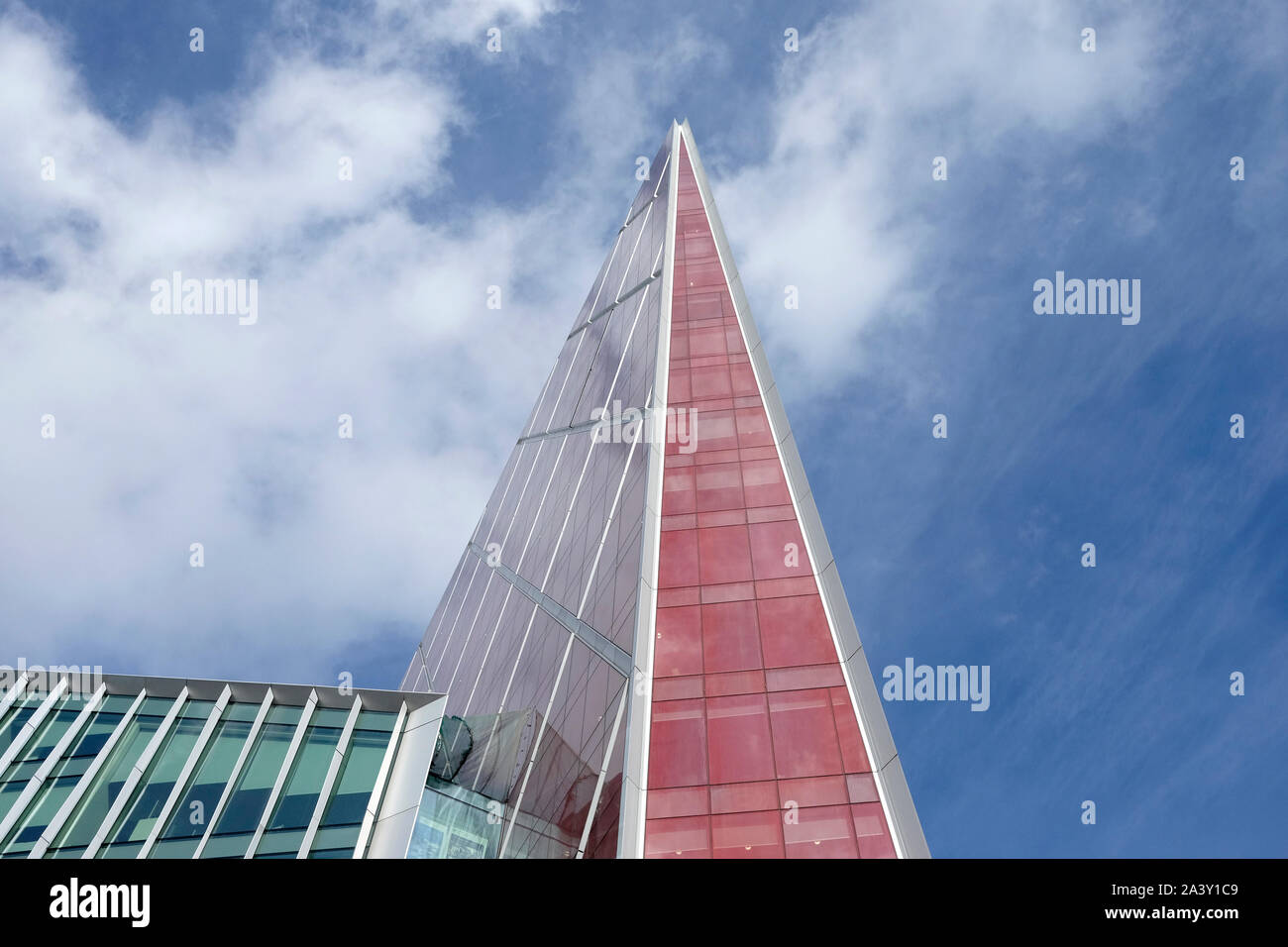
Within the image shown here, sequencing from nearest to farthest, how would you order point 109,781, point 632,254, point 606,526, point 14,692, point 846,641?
point 846,641 → point 109,781 → point 606,526 → point 14,692 → point 632,254

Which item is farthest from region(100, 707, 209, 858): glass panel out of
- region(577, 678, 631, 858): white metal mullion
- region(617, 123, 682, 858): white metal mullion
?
region(617, 123, 682, 858): white metal mullion

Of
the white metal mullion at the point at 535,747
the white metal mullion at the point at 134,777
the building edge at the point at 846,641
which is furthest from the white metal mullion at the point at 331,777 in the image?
the building edge at the point at 846,641

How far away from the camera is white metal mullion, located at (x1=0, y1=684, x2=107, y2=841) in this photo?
62.1 ft

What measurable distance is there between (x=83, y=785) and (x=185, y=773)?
2079 mm

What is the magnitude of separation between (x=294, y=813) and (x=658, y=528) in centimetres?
902

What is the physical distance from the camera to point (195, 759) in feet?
65.4

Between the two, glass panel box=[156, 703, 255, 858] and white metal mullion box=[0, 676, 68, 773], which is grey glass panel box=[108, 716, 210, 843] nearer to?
glass panel box=[156, 703, 255, 858]

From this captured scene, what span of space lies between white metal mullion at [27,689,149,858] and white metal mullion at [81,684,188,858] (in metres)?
0.74

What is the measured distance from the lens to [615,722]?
1647 centimetres

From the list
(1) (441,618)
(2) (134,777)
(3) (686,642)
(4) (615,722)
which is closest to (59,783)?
(2) (134,777)

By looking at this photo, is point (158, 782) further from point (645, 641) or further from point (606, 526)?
point (606, 526)

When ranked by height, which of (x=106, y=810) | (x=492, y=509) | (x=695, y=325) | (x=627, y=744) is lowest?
(x=106, y=810)
